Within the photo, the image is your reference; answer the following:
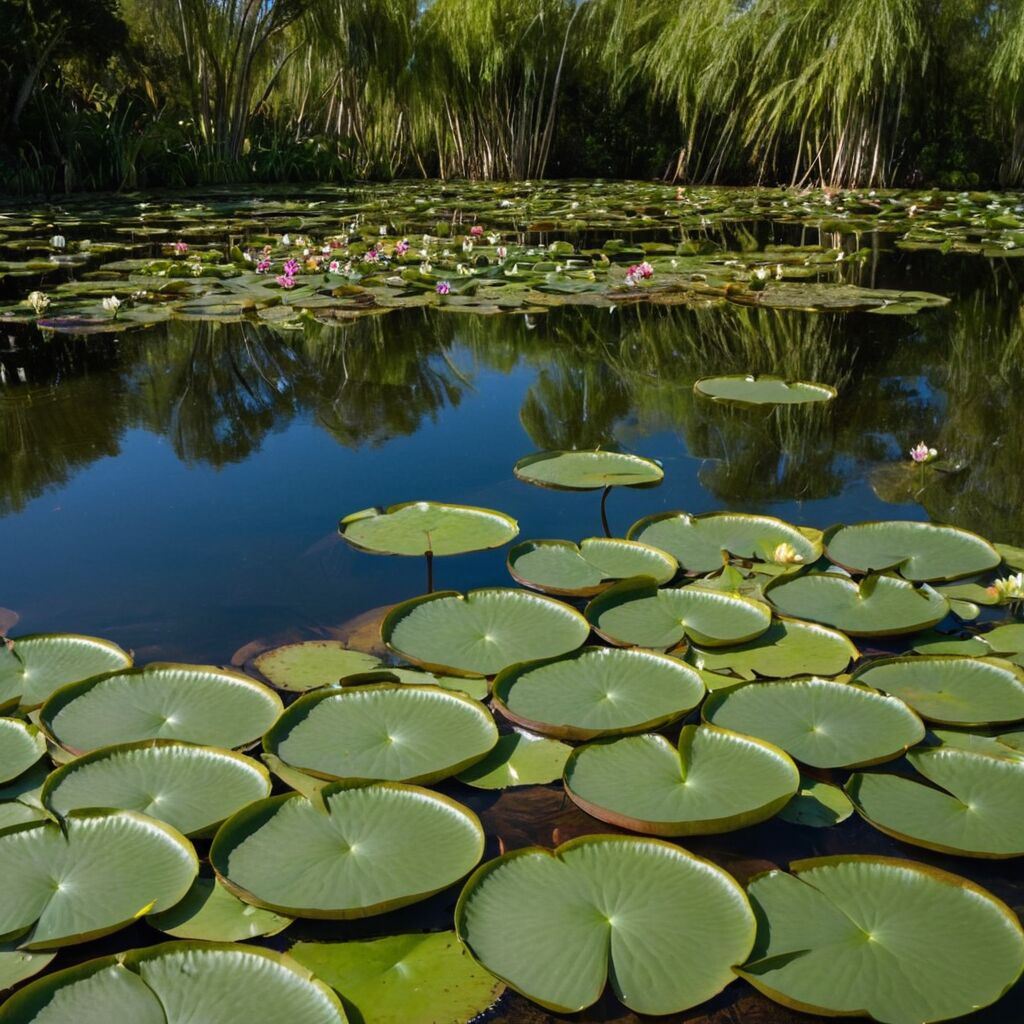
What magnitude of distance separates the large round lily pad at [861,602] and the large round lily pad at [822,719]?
21 cm

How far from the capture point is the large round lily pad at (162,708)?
1127 millimetres

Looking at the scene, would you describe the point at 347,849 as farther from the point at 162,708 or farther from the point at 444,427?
the point at 444,427

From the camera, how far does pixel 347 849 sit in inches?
37.4

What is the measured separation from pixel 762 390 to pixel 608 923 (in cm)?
199

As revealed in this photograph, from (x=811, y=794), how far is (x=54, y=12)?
10.8 meters

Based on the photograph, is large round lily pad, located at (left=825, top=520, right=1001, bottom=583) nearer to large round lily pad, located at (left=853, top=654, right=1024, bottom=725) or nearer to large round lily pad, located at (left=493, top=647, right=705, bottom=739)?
large round lily pad, located at (left=853, top=654, right=1024, bottom=725)

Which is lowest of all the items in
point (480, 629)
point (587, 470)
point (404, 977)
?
point (404, 977)

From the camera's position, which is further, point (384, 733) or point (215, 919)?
point (384, 733)

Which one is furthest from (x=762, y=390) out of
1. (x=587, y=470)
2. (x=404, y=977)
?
(x=404, y=977)

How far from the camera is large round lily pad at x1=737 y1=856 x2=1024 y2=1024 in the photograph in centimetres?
79

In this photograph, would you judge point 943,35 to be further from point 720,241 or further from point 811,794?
point 811,794

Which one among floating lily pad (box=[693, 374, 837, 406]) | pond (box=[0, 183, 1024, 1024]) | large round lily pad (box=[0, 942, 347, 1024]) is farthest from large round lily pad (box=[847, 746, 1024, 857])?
floating lily pad (box=[693, 374, 837, 406])

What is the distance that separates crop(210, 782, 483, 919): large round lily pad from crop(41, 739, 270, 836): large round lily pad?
0.05m

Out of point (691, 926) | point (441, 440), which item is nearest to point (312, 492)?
point (441, 440)
